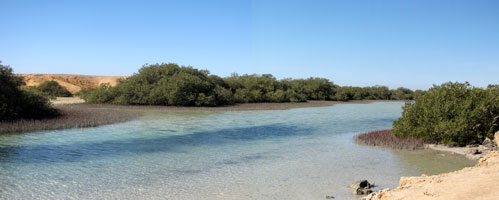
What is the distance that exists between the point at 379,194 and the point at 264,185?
2.60 metres

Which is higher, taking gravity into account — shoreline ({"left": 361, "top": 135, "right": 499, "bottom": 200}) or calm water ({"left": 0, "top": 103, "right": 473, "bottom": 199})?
shoreline ({"left": 361, "top": 135, "right": 499, "bottom": 200})

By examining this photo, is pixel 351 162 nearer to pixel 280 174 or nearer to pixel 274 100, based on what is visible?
pixel 280 174

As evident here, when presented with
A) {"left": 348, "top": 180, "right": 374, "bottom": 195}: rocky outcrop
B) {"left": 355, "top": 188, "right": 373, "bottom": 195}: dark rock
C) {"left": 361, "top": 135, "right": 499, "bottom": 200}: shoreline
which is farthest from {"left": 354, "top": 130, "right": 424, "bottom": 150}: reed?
{"left": 355, "top": 188, "right": 373, "bottom": 195}: dark rock

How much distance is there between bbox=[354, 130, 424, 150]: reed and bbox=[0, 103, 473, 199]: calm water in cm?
64

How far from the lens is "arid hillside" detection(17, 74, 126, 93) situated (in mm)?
50169

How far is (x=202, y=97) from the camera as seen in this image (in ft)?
106

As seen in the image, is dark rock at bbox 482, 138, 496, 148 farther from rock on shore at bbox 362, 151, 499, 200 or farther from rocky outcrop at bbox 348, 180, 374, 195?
rocky outcrop at bbox 348, 180, 374, 195

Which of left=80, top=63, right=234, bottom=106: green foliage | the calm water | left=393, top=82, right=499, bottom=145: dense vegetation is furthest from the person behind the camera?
left=80, top=63, right=234, bottom=106: green foliage

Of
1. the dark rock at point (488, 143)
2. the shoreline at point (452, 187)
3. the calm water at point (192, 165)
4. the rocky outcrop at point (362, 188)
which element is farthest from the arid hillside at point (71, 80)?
the shoreline at point (452, 187)

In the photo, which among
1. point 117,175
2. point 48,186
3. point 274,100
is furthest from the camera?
point 274,100

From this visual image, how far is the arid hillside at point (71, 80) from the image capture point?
50169 mm

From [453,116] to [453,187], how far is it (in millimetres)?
8458

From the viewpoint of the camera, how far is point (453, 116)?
492 inches

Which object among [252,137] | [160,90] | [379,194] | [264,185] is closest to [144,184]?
[264,185]
